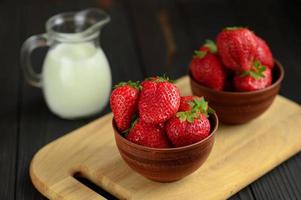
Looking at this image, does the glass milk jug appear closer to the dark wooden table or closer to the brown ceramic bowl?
the dark wooden table

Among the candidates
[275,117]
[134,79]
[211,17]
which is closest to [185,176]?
[275,117]

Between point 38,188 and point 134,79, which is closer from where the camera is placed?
point 38,188

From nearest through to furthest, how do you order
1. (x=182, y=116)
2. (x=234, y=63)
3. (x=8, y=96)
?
(x=182, y=116)
(x=234, y=63)
(x=8, y=96)

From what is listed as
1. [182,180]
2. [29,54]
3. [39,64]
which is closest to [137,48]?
[39,64]

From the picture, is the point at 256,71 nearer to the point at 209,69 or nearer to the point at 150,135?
the point at 209,69

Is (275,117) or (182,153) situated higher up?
(182,153)

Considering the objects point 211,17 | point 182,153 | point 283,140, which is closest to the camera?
point 182,153

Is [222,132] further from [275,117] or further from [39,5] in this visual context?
[39,5]
